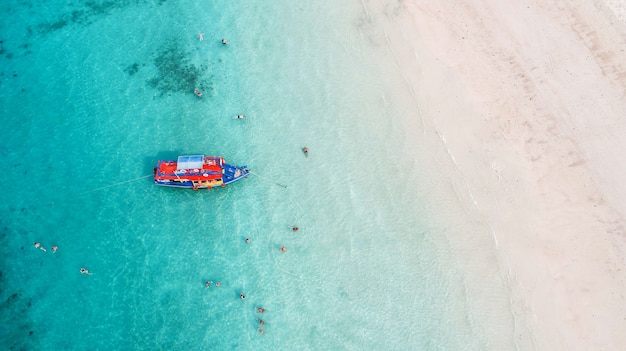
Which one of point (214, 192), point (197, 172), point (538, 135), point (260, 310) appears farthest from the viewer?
point (538, 135)

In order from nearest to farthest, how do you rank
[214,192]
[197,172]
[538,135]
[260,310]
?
1. [260,310]
2. [197,172]
3. [214,192]
4. [538,135]

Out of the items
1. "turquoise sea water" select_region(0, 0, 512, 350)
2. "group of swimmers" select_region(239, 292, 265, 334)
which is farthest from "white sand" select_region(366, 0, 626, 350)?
"group of swimmers" select_region(239, 292, 265, 334)

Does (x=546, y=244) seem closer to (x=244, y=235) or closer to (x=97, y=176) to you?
(x=244, y=235)

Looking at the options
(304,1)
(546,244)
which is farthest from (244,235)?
(304,1)

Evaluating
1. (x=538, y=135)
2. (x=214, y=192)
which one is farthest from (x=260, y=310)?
(x=538, y=135)

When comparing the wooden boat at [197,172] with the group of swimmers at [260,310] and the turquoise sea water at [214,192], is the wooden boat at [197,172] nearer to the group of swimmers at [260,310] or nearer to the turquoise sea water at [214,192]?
the turquoise sea water at [214,192]

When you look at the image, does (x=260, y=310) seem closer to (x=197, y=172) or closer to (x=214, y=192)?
(x=214, y=192)
